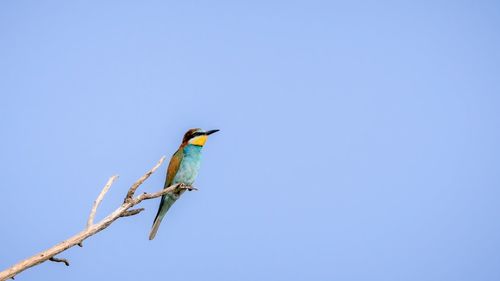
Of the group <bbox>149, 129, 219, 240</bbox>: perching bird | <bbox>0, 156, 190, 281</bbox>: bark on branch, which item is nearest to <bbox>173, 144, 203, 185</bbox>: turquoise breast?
<bbox>149, 129, 219, 240</bbox>: perching bird

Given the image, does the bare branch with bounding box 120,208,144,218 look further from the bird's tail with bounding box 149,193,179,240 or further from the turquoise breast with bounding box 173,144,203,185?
the turquoise breast with bounding box 173,144,203,185

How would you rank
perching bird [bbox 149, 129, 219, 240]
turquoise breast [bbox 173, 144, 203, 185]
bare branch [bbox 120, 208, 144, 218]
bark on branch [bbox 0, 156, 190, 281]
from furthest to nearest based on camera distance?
turquoise breast [bbox 173, 144, 203, 185] < perching bird [bbox 149, 129, 219, 240] < bare branch [bbox 120, 208, 144, 218] < bark on branch [bbox 0, 156, 190, 281]

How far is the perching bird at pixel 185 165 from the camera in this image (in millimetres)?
6750

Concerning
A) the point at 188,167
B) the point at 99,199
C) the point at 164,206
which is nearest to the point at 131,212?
the point at 99,199

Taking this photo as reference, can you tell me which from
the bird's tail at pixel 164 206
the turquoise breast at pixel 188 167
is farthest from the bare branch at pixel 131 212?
the turquoise breast at pixel 188 167

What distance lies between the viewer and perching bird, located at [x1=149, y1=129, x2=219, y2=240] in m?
6.75

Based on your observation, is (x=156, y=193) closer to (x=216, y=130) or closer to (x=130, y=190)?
(x=130, y=190)

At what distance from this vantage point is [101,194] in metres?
4.15

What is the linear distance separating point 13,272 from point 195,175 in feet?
12.1

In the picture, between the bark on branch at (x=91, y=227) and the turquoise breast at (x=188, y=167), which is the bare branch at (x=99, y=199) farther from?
the turquoise breast at (x=188, y=167)

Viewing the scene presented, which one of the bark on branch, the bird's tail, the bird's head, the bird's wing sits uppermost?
the bird's head

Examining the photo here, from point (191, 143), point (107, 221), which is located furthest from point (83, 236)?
Answer: point (191, 143)

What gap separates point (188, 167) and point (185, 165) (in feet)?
0.16

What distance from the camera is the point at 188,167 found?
23.1ft
